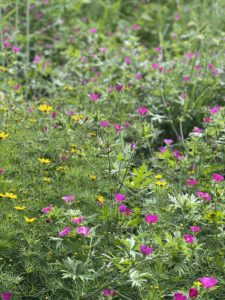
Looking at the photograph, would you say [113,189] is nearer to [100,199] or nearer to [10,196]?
[100,199]

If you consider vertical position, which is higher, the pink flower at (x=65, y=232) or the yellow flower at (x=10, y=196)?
the yellow flower at (x=10, y=196)

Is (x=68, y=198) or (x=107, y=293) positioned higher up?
(x=68, y=198)

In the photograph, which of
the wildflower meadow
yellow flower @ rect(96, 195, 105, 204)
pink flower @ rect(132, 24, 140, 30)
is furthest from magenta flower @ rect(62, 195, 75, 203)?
pink flower @ rect(132, 24, 140, 30)

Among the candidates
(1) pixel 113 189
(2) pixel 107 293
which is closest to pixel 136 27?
(1) pixel 113 189

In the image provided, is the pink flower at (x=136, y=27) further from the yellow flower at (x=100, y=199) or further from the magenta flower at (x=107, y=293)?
the magenta flower at (x=107, y=293)

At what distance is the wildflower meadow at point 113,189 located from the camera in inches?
73.6

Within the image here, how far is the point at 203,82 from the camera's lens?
11.3 ft

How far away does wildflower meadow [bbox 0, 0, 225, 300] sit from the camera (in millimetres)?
1870

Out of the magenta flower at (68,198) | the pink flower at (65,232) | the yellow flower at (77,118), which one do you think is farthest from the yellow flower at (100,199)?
the yellow flower at (77,118)

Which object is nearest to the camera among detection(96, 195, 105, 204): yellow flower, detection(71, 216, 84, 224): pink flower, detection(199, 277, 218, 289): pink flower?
detection(199, 277, 218, 289): pink flower

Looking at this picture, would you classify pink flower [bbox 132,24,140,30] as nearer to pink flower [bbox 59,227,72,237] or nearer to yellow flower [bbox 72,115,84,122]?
yellow flower [bbox 72,115,84,122]

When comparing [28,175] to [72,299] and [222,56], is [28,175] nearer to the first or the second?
[72,299]

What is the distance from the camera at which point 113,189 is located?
2.25m

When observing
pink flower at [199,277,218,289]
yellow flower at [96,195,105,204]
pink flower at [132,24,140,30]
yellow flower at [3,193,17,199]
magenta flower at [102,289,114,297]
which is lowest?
pink flower at [132,24,140,30]
